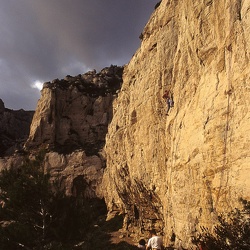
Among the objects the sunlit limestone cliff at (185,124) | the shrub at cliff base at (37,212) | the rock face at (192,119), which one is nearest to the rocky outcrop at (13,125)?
the sunlit limestone cliff at (185,124)

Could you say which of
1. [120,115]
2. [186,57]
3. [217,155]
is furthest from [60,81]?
[217,155]

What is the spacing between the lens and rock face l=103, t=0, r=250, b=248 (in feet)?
32.7

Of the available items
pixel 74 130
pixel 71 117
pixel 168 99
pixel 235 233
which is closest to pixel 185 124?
pixel 168 99

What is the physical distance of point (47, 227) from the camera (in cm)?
2053

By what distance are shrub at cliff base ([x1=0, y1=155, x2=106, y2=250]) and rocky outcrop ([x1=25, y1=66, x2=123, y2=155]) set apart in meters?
31.1

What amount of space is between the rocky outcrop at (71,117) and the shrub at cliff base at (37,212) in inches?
1223

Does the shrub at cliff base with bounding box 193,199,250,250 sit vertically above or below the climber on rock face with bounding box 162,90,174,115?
below

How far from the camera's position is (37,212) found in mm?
21375

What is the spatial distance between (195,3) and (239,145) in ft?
29.0

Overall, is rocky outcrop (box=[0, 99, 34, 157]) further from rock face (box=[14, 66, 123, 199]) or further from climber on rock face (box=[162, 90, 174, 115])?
climber on rock face (box=[162, 90, 174, 115])

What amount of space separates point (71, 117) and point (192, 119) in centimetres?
5103

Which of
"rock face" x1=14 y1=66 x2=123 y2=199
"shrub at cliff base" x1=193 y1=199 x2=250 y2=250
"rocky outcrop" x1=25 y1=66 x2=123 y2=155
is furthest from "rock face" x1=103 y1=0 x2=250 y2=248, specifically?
"rocky outcrop" x1=25 y1=66 x2=123 y2=155

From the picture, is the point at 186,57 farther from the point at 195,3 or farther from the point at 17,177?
the point at 17,177

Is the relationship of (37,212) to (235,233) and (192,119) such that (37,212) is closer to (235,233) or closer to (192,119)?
(192,119)
